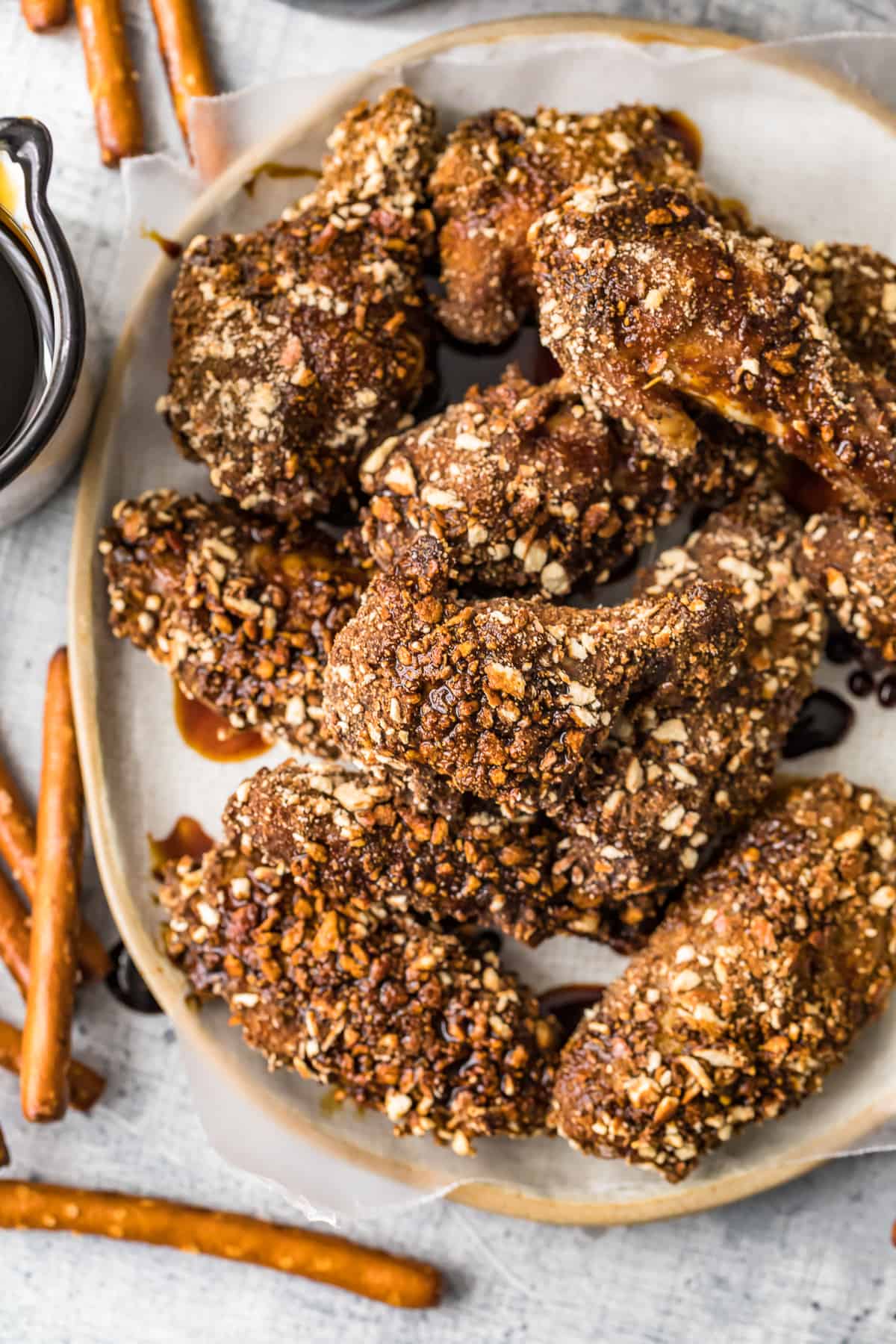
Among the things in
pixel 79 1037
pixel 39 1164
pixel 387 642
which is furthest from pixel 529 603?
pixel 39 1164

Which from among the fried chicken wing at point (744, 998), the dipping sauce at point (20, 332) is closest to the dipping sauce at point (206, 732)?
the dipping sauce at point (20, 332)

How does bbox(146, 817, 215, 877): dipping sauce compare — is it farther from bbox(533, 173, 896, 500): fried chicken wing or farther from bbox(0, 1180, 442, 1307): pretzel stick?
bbox(533, 173, 896, 500): fried chicken wing

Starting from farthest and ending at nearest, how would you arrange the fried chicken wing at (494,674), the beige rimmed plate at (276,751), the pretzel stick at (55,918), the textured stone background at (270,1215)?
the textured stone background at (270,1215), the pretzel stick at (55,918), the beige rimmed plate at (276,751), the fried chicken wing at (494,674)

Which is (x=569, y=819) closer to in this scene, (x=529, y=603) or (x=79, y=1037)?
(x=529, y=603)

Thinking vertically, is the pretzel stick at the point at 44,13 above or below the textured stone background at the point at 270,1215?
above

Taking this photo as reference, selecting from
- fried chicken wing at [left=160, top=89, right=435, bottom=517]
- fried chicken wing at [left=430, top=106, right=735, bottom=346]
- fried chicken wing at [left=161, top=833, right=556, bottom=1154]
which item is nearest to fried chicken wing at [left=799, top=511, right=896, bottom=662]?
fried chicken wing at [left=430, top=106, right=735, bottom=346]

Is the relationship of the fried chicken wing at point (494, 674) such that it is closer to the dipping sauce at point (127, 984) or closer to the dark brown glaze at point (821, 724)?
the dark brown glaze at point (821, 724)
